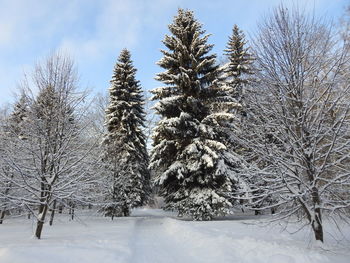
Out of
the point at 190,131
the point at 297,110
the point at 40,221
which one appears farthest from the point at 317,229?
the point at 190,131

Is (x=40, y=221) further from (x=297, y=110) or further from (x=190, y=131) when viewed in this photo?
(x=190, y=131)

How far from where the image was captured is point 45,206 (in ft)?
27.9

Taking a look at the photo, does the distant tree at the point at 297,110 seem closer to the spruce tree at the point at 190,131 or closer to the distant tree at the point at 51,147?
the distant tree at the point at 51,147

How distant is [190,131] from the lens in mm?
15570

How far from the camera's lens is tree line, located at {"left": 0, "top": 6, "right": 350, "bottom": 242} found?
6027mm

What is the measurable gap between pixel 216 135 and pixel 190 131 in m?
1.71

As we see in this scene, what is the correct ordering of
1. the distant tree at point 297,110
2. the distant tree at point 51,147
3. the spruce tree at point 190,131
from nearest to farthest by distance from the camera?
the distant tree at point 297,110 < the distant tree at point 51,147 < the spruce tree at point 190,131

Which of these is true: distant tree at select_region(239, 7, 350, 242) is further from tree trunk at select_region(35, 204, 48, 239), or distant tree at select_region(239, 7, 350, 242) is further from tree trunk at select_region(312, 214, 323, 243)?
tree trunk at select_region(35, 204, 48, 239)

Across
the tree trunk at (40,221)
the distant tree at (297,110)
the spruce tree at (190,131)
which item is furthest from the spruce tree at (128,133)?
the distant tree at (297,110)

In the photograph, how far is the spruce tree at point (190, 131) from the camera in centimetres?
1448

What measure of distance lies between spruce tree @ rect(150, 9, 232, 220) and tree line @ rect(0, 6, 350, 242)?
2.7 inches

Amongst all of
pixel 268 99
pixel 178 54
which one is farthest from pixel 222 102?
pixel 268 99

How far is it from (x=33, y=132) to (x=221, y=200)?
9615 mm

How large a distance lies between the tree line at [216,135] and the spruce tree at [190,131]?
68 millimetres
